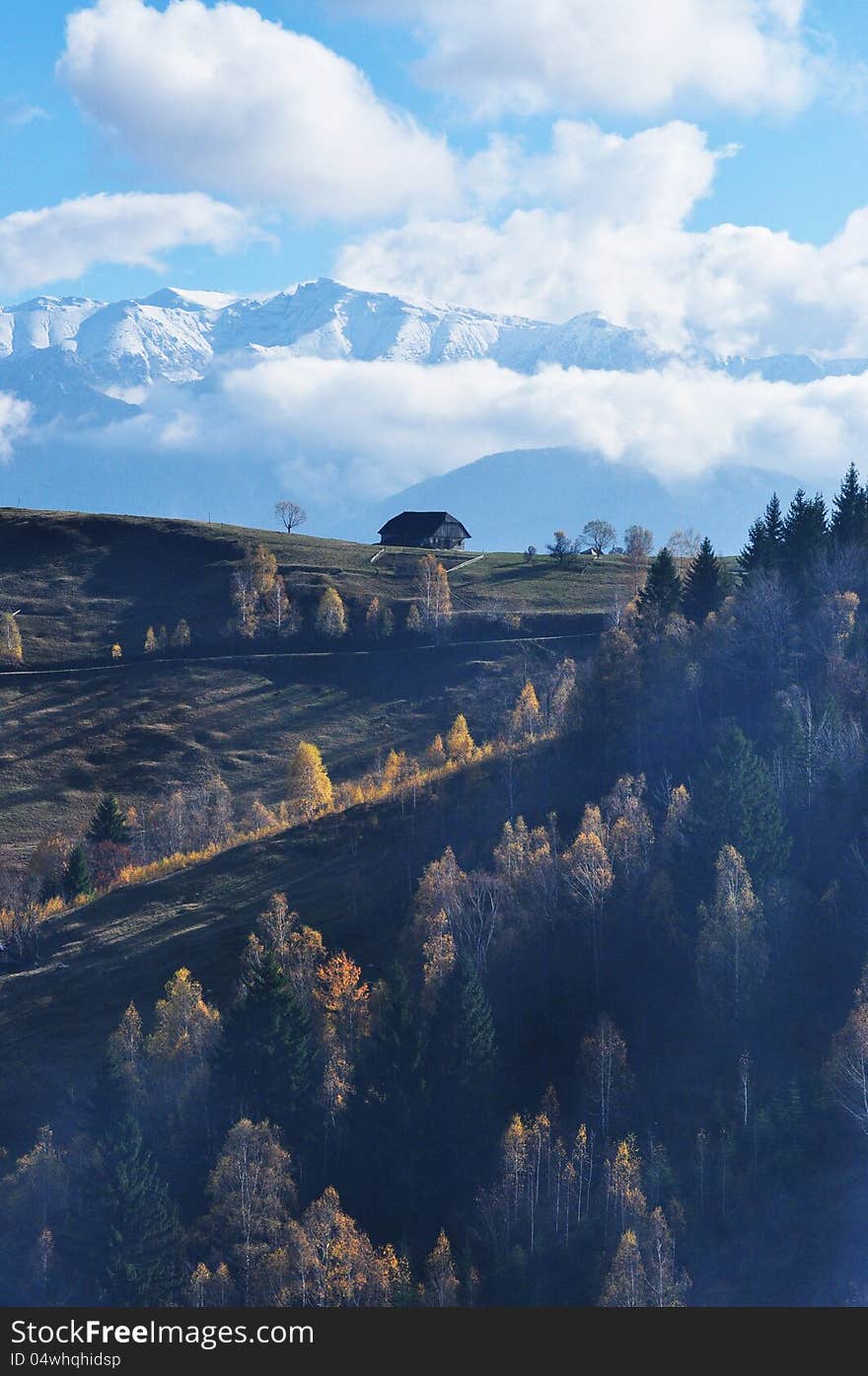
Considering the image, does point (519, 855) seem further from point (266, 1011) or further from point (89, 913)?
point (89, 913)

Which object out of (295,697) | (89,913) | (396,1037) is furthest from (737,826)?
(295,697)

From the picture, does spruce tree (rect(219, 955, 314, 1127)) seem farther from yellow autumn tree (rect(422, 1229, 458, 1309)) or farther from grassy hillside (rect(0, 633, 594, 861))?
grassy hillside (rect(0, 633, 594, 861))

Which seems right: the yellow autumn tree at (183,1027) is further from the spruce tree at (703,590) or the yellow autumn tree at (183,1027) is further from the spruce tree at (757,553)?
the spruce tree at (757,553)

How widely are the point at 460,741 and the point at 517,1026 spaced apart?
238 feet

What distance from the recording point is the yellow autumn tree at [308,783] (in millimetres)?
141250

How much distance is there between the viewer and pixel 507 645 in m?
189

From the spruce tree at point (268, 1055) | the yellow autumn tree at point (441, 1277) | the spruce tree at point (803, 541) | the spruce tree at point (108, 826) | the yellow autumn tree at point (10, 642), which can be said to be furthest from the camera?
the yellow autumn tree at point (10, 642)

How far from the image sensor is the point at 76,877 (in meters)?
127

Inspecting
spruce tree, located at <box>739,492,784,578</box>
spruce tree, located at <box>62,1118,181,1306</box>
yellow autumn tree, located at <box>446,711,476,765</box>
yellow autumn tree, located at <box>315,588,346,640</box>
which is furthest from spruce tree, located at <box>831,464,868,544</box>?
yellow autumn tree, located at <box>315,588,346,640</box>

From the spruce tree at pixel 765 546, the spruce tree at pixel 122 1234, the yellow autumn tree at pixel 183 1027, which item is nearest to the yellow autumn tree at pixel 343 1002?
the yellow autumn tree at pixel 183 1027

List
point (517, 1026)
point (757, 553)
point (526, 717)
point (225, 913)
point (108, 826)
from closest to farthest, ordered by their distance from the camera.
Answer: point (517, 1026)
point (225, 913)
point (757, 553)
point (108, 826)
point (526, 717)

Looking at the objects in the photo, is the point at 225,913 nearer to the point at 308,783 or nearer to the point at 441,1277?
the point at 308,783

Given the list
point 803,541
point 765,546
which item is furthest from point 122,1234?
point 803,541

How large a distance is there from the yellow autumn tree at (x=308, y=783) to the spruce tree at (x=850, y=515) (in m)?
58.5
